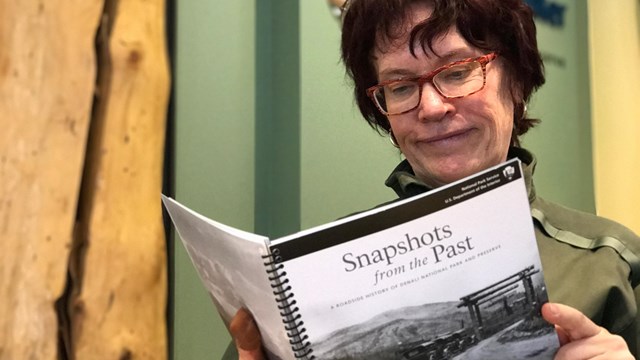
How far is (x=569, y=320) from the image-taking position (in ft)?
2.07

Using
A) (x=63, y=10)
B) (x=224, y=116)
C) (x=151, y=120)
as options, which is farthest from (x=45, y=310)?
(x=224, y=116)

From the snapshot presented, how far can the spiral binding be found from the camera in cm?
59

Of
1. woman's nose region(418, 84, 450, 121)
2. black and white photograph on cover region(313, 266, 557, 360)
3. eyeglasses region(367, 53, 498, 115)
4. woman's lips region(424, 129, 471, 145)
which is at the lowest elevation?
black and white photograph on cover region(313, 266, 557, 360)

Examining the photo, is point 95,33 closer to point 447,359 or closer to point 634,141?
point 447,359

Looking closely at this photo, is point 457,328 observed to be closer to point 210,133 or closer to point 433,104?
point 433,104

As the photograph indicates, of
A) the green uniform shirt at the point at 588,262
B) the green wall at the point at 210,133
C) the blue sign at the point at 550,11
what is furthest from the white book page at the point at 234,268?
the blue sign at the point at 550,11

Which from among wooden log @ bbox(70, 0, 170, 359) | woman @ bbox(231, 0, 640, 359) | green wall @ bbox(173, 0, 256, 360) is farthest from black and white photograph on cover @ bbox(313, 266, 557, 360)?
green wall @ bbox(173, 0, 256, 360)

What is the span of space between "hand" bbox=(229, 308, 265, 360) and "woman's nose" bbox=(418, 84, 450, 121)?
0.34 meters

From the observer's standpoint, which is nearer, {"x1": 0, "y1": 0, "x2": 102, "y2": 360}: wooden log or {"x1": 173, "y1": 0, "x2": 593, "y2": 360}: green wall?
{"x1": 0, "y1": 0, "x2": 102, "y2": 360}: wooden log

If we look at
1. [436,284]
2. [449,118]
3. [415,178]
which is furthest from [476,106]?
[436,284]

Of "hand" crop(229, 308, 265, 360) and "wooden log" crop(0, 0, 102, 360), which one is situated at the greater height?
"wooden log" crop(0, 0, 102, 360)

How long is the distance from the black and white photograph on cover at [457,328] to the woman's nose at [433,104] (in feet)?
0.86

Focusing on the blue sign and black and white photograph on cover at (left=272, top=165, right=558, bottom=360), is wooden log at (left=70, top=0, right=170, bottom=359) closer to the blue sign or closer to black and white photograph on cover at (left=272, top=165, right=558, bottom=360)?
black and white photograph on cover at (left=272, top=165, right=558, bottom=360)

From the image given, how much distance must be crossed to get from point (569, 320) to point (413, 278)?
0.50ft
